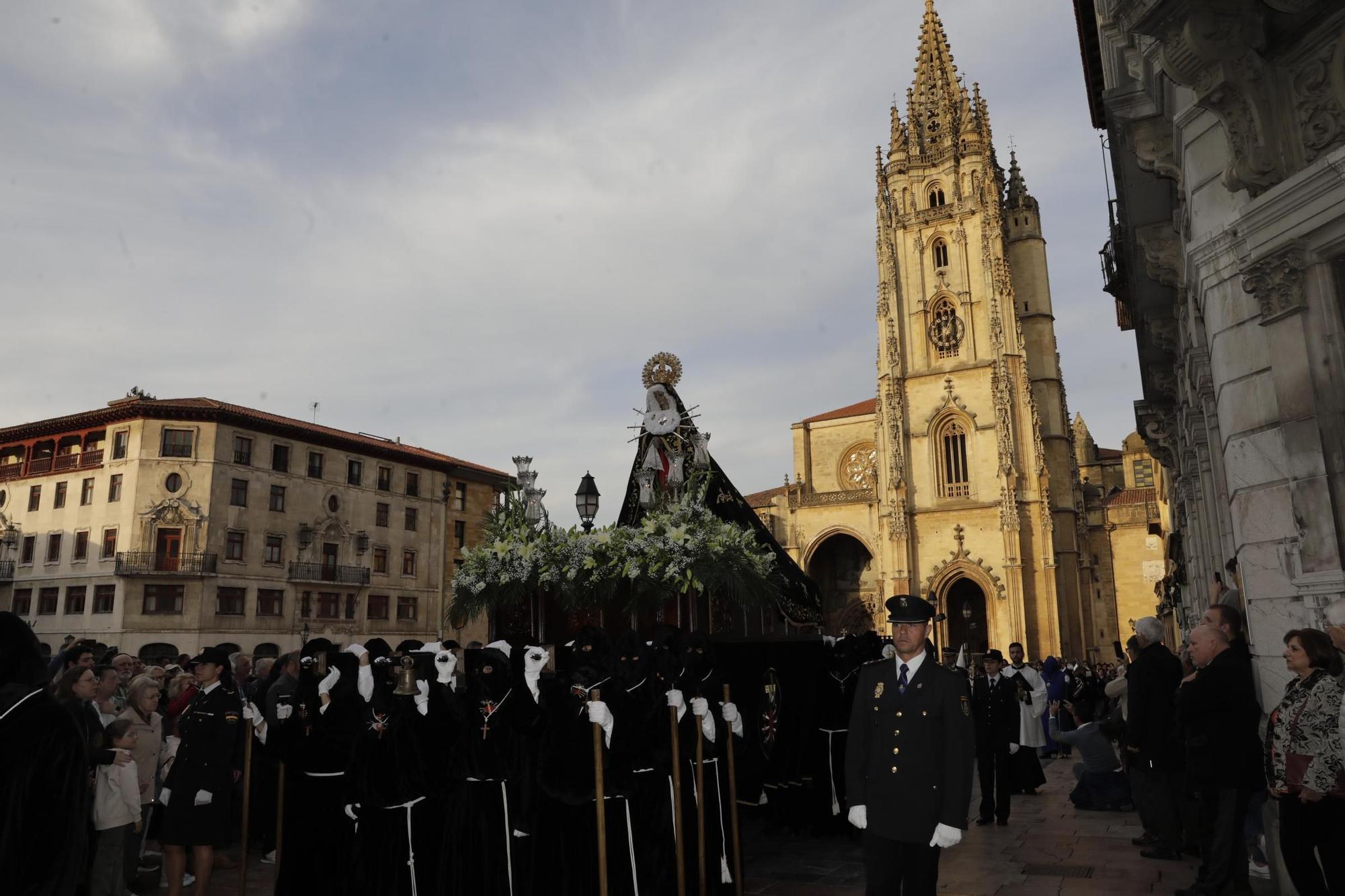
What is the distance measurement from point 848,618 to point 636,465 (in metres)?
38.6

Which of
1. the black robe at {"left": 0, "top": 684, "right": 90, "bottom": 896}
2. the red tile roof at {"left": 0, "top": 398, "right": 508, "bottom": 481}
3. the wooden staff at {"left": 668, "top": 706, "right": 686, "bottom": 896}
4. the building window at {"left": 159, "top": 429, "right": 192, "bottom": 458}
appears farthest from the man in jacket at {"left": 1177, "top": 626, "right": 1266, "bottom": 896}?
the building window at {"left": 159, "top": 429, "right": 192, "bottom": 458}

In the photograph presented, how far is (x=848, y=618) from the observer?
48312mm

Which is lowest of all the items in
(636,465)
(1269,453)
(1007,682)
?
(1007,682)

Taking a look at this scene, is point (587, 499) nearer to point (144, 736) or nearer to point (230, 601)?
point (144, 736)

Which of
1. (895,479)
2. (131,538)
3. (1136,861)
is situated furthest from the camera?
(895,479)

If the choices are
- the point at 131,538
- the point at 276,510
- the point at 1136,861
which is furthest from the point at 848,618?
the point at 1136,861

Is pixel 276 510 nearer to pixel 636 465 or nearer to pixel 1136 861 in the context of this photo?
Result: pixel 636 465

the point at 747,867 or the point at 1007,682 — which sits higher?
the point at 1007,682

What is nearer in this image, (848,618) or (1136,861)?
(1136,861)

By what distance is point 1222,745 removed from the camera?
244 inches

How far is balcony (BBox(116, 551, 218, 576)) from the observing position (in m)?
36.0

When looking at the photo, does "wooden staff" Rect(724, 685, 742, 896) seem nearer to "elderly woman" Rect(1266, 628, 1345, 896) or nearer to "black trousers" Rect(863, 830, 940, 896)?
"black trousers" Rect(863, 830, 940, 896)

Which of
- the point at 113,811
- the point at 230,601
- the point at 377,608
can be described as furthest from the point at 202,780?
the point at 377,608

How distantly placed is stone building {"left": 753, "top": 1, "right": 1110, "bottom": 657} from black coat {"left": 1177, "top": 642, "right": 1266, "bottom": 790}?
119 ft
